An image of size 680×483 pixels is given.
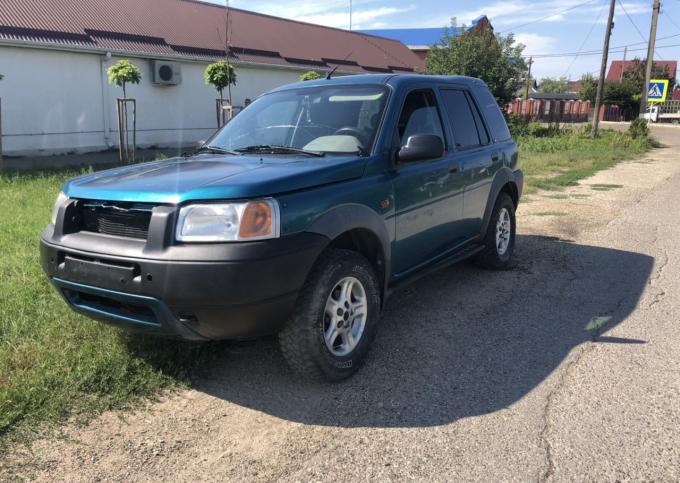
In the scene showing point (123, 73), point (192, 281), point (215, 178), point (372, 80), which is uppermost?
point (123, 73)

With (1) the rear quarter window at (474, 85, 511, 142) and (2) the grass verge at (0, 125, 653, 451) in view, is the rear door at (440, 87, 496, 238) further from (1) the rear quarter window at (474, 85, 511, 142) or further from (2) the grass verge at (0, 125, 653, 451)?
(2) the grass verge at (0, 125, 653, 451)

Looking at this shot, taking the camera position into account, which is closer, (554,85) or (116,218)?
(116,218)

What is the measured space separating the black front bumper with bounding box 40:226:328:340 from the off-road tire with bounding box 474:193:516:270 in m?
3.02

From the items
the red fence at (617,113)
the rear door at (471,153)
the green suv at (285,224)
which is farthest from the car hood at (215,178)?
the red fence at (617,113)

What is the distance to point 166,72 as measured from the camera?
70.4 ft

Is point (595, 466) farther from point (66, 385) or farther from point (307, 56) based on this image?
point (307, 56)

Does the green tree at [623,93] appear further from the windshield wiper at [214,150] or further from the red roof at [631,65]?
the windshield wiper at [214,150]

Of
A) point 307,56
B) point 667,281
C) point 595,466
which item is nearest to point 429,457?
point 595,466

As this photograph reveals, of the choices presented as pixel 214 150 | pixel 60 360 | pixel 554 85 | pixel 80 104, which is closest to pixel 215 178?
pixel 214 150

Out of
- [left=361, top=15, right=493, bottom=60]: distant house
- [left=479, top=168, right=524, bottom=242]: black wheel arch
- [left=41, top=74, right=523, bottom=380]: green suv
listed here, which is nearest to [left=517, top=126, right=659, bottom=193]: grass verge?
[left=479, top=168, right=524, bottom=242]: black wheel arch

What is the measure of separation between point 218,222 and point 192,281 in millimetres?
337

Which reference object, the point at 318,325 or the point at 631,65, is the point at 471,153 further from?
the point at 631,65

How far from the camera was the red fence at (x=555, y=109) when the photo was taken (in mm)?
43362

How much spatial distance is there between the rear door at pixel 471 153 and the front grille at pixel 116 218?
2.81m
